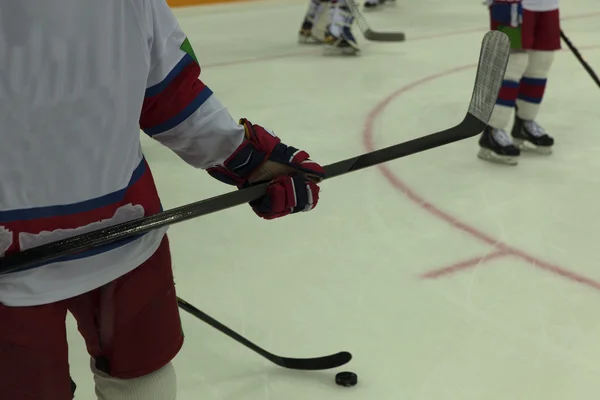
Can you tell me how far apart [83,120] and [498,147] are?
1.99 meters

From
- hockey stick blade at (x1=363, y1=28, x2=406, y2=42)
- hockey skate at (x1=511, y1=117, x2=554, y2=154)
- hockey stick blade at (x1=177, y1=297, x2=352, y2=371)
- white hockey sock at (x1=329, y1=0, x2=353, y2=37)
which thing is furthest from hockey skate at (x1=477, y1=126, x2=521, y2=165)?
hockey stick blade at (x1=363, y1=28, x2=406, y2=42)

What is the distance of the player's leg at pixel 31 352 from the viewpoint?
2.47 feet

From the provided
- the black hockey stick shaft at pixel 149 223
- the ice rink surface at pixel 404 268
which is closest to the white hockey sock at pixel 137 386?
the black hockey stick shaft at pixel 149 223

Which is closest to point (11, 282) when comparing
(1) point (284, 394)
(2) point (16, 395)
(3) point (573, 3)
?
(2) point (16, 395)

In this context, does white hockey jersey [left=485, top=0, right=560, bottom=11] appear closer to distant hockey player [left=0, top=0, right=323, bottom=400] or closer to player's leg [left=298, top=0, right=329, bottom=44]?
distant hockey player [left=0, top=0, right=323, bottom=400]

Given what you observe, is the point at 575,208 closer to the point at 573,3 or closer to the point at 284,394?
the point at 284,394

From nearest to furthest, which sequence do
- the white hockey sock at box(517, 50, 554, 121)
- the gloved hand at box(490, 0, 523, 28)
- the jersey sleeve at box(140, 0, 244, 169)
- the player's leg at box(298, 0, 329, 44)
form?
the jersey sleeve at box(140, 0, 244, 169) < the gloved hand at box(490, 0, 523, 28) < the white hockey sock at box(517, 50, 554, 121) < the player's leg at box(298, 0, 329, 44)

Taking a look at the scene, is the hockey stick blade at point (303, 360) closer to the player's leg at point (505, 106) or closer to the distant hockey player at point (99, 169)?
the distant hockey player at point (99, 169)

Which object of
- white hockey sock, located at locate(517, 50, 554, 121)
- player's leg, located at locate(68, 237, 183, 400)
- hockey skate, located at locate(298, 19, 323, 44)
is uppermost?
player's leg, located at locate(68, 237, 183, 400)

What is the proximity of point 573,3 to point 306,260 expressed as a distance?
4.77 meters

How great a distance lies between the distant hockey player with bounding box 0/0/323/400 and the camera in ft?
2.28

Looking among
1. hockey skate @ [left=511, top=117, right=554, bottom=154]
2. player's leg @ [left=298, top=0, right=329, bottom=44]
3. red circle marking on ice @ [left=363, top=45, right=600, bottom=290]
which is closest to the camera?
red circle marking on ice @ [left=363, top=45, right=600, bottom=290]

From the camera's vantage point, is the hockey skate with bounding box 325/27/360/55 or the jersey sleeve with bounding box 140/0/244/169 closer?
the jersey sleeve with bounding box 140/0/244/169

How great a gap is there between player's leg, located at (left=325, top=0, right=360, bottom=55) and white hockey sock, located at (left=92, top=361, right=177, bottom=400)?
3.42 metres
